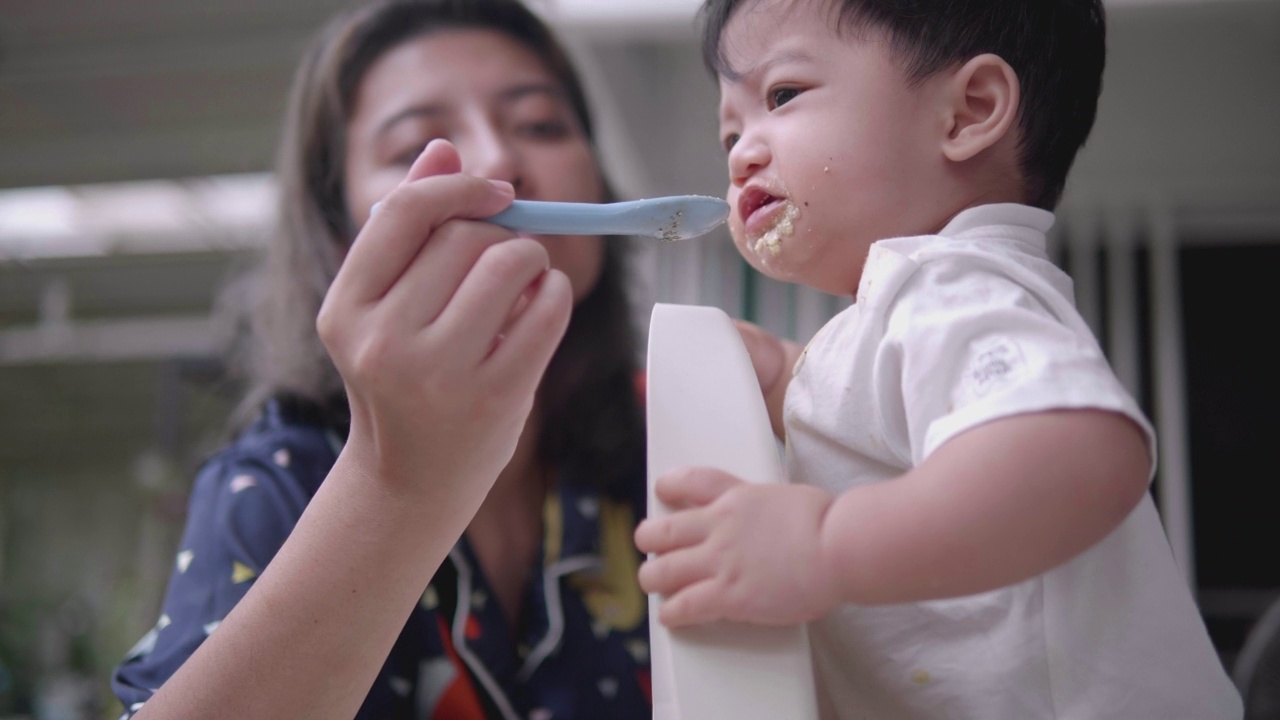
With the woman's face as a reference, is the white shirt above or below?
below

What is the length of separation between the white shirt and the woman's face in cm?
49

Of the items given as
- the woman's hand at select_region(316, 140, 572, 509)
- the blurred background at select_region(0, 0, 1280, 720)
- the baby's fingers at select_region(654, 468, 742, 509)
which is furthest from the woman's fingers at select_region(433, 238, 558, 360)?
the blurred background at select_region(0, 0, 1280, 720)

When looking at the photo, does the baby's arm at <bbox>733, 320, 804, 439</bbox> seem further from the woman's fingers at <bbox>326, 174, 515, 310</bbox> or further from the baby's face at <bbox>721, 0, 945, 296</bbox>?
the woman's fingers at <bbox>326, 174, 515, 310</bbox>

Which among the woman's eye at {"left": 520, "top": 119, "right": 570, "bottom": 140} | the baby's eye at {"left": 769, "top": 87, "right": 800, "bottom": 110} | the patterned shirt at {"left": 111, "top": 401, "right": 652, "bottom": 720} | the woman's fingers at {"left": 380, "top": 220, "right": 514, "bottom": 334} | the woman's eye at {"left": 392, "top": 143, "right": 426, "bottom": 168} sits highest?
the woman's eye at {"left": 520, "top": 119, "right": 570, "bottom": 140}

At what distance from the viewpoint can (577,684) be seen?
87 centimetres

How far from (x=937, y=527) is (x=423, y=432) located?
235mm

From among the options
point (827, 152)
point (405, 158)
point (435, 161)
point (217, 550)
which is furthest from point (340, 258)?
point (827, 152)

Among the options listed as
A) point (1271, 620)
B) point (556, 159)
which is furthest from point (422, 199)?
point (1271, 620)

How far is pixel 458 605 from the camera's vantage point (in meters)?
0.86

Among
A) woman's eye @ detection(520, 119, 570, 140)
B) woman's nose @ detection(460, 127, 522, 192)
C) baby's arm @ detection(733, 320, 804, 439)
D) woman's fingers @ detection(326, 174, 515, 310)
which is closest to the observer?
woman's fingers @ detection(326, 174, 515, 310)

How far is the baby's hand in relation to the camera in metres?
0.38

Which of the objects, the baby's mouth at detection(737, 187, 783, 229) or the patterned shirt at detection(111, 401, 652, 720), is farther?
the patterned shirt at detection(111, 401, 652, 720)

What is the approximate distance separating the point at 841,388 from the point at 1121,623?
0.16 meters

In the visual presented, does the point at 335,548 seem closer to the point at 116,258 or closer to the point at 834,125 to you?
the point at 834,125
